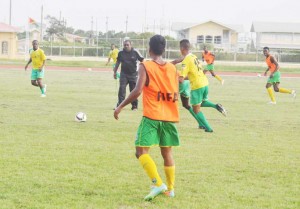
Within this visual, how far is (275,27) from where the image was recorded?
85.6m

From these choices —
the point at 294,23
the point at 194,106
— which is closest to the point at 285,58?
the point at 294,23

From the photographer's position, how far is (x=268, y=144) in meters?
11.2

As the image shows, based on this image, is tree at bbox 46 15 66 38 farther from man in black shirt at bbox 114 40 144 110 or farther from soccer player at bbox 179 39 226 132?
soccer player at bbox 179 39 226 132

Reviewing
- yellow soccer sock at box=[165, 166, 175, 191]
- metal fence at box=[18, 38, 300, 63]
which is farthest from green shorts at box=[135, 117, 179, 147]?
metal fence at box=[18, 38, 300, 63]

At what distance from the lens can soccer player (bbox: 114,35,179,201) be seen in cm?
690

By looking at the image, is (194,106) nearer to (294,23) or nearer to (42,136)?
(42,136)

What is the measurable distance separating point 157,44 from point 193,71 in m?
Result: 5.52

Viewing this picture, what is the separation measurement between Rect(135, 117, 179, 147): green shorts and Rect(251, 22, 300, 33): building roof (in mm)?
79584

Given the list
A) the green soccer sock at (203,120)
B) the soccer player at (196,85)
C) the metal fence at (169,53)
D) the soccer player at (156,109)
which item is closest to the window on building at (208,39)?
the metal fence at (169,53)

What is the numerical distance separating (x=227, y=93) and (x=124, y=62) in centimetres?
886

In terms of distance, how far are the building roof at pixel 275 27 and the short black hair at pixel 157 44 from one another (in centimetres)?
7960

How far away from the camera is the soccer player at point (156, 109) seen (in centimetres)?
690

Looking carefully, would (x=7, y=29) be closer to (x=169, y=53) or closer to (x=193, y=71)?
(x=169, y=53)

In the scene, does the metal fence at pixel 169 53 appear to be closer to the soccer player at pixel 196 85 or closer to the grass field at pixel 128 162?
the grass field at pixel 128 162
